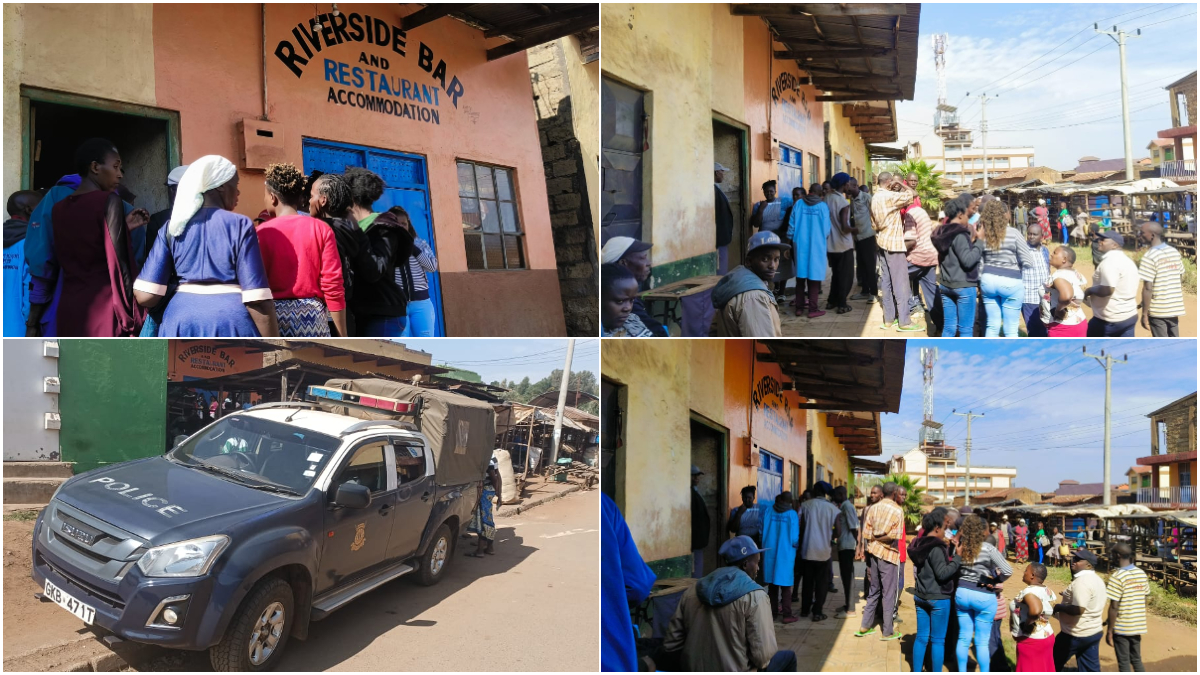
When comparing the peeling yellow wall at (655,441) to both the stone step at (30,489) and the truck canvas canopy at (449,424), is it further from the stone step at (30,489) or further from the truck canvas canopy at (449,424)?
the stone step at (30,489)

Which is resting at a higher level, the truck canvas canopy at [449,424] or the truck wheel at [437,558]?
the truck canvas canopy at [449,424]

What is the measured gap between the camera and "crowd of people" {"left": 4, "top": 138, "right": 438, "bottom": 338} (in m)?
2.54

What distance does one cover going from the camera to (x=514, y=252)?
568 centimetres

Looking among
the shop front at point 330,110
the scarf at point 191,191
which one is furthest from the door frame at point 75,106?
the scarf at point 191,191

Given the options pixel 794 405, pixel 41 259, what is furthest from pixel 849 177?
pixel 41 259

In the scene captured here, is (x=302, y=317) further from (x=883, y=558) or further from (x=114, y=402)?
(x=883, y=558)

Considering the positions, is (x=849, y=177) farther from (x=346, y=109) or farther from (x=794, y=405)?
(x=346, y=109)

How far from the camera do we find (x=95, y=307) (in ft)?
8.97

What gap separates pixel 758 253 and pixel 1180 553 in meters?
1.91

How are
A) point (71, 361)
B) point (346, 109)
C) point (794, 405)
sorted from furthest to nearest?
point (346, 109) → point (794, 405) → point (71, 361)

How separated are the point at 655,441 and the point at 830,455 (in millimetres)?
689

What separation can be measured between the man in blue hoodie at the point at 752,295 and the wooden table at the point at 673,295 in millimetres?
61

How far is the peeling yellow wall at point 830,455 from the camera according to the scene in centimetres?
300

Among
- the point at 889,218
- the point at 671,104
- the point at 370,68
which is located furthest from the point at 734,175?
the point at 370,68
